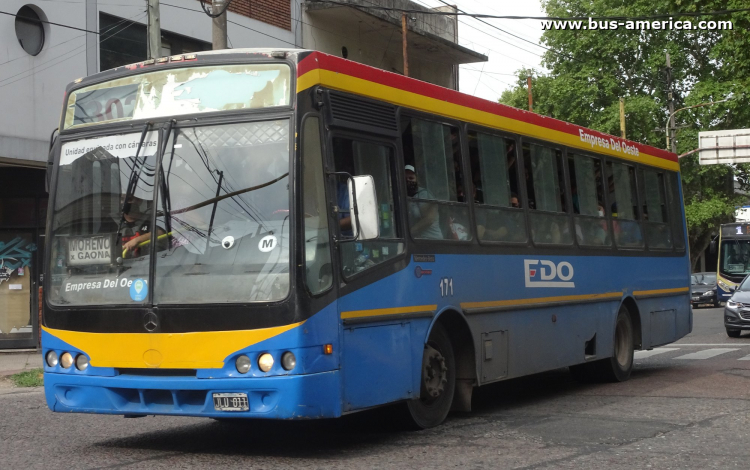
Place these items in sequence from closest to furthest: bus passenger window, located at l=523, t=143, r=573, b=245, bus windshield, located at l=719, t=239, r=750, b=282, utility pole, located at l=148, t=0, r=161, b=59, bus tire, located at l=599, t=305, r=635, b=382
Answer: bus passenger window, located at l=523, t=143, r=573, b=245
bus tire, located at l=599, t=305, r=635, b=382
utility pole, located at l=148, t=0, r=161, b=59
bus windshield, located at l=719, t=239, r=750, b=282

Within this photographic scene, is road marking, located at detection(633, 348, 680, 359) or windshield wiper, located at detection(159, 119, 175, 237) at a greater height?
windshield wiper, located at detection(159, 119, 175, 237)

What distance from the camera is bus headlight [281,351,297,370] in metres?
7.12

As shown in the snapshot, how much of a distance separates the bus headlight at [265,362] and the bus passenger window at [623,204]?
22.7 ft

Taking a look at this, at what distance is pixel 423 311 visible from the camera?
8594 mm

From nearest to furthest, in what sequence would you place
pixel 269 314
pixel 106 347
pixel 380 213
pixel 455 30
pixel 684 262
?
pixel 269 314, pixel 106 347, pixel 380 213, pixel 684 262, pixel 455 30

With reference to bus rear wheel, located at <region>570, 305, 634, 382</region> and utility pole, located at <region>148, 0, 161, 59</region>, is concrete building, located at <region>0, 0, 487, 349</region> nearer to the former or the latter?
utility pole, located at <region>148, 0, 161, 59</region>

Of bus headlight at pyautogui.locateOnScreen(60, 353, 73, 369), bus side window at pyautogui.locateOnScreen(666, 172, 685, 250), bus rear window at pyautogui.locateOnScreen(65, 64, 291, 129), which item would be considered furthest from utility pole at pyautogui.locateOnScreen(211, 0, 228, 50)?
bus headlight at pyautogui.locateOnScreen(60, 353, 73, 369)

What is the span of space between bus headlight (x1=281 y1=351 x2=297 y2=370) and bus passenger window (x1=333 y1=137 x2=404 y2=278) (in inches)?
31.7

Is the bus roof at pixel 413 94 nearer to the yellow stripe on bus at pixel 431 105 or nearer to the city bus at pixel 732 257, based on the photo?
the yellow stripe on bus at pixel 431 105

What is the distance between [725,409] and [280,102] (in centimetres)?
564

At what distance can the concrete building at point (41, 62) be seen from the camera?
17.2m

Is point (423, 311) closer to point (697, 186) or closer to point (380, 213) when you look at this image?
point (380, 213)

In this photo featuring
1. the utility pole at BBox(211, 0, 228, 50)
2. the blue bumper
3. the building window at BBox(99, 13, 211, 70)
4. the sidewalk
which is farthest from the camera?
the building window at BBox(99, 13, 211, 70)

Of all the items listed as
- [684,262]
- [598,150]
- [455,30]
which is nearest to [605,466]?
[598,150]
